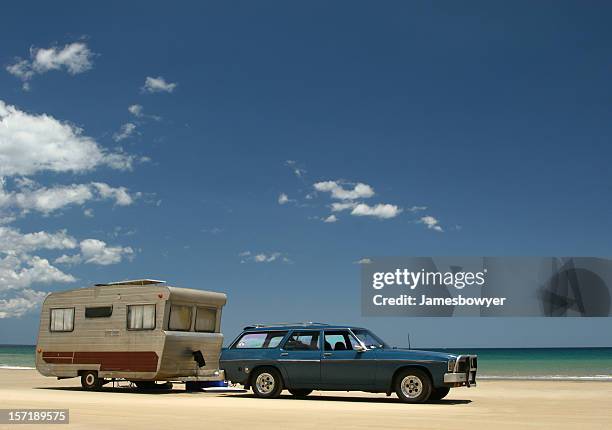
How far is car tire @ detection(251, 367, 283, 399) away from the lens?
21.6 meters

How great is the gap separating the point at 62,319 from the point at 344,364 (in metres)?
9.76

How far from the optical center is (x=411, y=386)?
19.8 metres

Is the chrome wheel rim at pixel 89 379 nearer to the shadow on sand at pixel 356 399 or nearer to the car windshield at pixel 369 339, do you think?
the shadow on sand at pixel 356 399

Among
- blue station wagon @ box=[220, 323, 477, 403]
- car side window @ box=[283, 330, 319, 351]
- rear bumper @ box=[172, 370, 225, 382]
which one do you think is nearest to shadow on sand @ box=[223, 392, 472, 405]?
blue station wagon @ box=[220, 323, 477, 403]

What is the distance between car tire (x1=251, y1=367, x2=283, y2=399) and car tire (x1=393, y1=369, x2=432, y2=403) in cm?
322

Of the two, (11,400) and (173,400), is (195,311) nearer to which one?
(173,400)

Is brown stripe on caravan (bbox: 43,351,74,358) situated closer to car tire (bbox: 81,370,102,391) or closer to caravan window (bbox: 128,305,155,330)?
car tire (bbox: 81,370,102,391)

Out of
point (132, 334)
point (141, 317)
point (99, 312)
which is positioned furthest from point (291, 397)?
point (99, 312)

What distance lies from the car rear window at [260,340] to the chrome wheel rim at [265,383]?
0.73 meters

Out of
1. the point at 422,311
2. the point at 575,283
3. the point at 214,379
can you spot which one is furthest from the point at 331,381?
the point at 575,283

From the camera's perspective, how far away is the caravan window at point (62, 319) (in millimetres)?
25703

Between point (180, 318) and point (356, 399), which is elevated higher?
point (180, 318)

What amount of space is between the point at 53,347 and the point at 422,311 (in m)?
18.5

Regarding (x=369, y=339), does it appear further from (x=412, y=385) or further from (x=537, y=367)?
(x=537, y=367)
